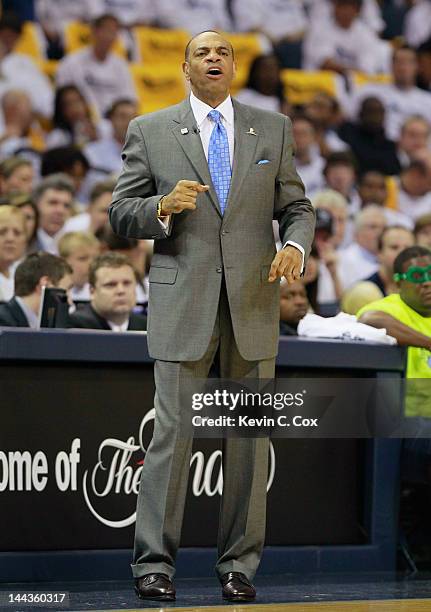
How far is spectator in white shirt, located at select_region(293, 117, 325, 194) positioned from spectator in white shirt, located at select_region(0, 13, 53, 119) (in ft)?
6.83

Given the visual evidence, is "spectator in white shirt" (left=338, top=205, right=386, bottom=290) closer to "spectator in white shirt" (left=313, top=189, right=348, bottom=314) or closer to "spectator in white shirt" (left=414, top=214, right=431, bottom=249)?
"spectator in white shirt" (left=313, top=189, right=348, bottom=314)

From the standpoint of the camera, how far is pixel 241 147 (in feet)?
12.6

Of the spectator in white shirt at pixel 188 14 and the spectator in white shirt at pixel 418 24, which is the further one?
the spectator in white shirt at pixel 418 24

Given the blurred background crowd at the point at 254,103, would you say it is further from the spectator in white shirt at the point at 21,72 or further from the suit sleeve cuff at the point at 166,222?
the suit sleeve cuff at the point at 166,222

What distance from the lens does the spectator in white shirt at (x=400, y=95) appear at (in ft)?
33.7

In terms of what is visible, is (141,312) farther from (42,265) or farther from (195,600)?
(195,600)

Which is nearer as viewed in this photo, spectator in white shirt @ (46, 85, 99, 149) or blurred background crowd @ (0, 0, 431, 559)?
blurred background crowd @ (0, 0, 431, 559)

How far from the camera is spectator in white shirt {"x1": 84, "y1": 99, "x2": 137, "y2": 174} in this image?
352 inches

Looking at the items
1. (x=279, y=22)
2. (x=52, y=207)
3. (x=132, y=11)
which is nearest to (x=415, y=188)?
(x=279, y=22)

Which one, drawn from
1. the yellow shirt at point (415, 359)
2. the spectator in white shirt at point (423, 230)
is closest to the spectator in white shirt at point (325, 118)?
the spectator in white shirt at point (423, 230)

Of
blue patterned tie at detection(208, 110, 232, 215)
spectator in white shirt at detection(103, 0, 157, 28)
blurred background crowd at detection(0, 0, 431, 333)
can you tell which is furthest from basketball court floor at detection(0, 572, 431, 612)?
spectator in white shirt at detection(103, 0, 157, 28)

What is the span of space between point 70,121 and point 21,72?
52cm

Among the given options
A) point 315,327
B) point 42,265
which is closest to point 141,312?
point 42,265

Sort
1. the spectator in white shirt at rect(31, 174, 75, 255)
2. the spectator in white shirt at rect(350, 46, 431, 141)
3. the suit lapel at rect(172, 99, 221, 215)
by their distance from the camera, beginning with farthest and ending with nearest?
1. the spectator in white shirt at rect(350, 46, 431, 141)
2. the spectator in white shirt at rect(31, 174, 75, 255)
3. the suit lapel at rect(172, 99, 221, 215)
